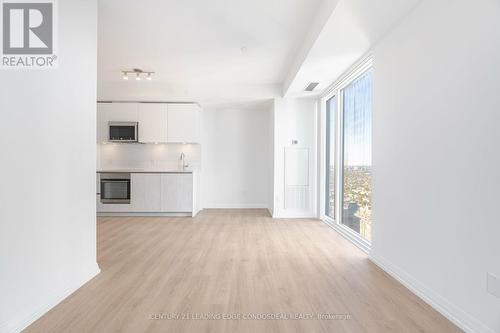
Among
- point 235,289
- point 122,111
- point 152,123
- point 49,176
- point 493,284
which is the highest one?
point 122,111

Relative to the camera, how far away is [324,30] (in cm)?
322

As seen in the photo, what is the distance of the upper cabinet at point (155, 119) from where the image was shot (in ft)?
21.7

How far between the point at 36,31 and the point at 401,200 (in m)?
3.50

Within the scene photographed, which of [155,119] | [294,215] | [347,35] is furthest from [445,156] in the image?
[155,119]

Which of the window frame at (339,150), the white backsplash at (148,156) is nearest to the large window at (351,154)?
the window frame at (339,150)

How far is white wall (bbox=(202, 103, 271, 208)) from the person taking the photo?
7.75 m

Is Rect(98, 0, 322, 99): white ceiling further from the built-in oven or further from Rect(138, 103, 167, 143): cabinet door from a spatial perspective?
the built-in oven

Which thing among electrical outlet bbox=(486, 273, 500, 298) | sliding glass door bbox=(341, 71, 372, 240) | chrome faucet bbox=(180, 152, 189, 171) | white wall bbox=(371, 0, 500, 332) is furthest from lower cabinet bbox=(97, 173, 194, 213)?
electrical outlet bbox=(486, 273, 500, 298)

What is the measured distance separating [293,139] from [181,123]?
241cm

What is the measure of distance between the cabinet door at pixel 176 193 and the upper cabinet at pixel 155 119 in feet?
2.76

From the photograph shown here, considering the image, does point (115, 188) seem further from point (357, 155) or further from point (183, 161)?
point (357, 155)

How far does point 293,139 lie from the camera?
21.5 ft

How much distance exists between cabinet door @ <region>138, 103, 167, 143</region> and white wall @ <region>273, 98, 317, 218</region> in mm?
2382

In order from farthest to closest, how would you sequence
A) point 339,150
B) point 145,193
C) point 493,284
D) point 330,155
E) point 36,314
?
point 145,193 → point 330,155 → point 339,150 → point 36,314 → point 493,284
